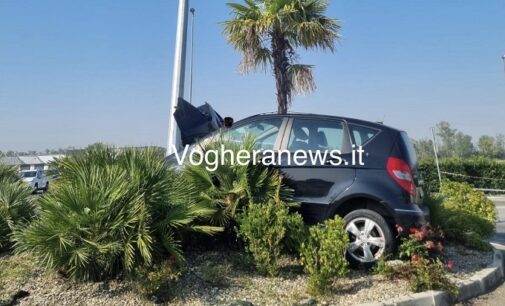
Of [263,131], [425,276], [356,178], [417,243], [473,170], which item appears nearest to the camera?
[425,276]

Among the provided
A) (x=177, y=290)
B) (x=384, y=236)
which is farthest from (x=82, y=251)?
(x=384, y=236)

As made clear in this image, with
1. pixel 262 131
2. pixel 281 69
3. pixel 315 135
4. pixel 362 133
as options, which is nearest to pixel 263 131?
pixel 262 131

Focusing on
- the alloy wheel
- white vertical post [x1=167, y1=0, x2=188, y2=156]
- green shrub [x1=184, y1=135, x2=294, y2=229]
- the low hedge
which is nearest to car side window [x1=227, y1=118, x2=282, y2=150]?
green shrub [x1=184, y1=135, x2=294, y2=229]

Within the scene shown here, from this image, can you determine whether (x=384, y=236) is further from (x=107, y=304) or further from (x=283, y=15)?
(x=283, y=15)

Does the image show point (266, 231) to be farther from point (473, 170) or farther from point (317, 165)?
point (473, 170)

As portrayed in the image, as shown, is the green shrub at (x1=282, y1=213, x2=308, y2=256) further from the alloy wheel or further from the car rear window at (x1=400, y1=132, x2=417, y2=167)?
the car rear window at (x1=400, y1=132, x2=417, y2=167)

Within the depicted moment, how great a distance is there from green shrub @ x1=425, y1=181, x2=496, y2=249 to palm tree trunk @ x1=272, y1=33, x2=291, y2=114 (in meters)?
5.34

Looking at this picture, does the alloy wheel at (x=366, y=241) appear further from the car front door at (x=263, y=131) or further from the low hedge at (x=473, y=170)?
the low hedge at (x=473, y=170)

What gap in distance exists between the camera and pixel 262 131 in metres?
5.12

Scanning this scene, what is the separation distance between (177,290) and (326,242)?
147cm

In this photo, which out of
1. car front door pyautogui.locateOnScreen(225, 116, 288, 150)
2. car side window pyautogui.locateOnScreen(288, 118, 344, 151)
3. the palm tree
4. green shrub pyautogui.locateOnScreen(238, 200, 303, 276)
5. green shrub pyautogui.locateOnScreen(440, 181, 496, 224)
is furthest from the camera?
the palm tree

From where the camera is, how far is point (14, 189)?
4.77 meters

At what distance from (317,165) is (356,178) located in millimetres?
486

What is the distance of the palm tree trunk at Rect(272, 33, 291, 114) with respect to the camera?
36.6 feet
